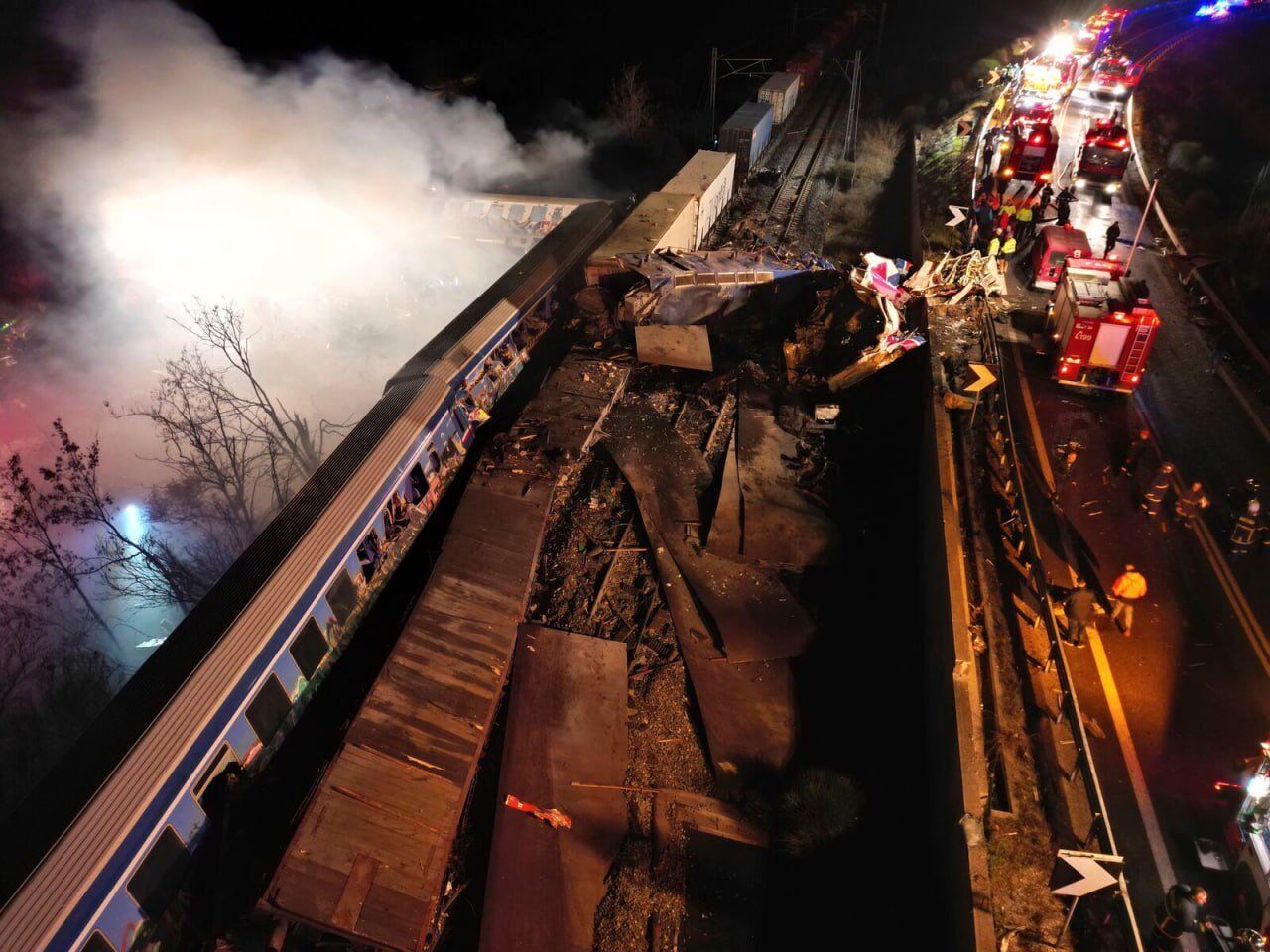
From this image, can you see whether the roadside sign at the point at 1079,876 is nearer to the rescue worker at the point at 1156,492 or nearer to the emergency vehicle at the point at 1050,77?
the rescue worker at the point at 1156,492

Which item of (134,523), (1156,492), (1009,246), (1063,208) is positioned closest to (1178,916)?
(1156,492)

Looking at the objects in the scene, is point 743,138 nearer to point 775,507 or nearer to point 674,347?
point 674,347

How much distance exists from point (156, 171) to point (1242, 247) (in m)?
28.8

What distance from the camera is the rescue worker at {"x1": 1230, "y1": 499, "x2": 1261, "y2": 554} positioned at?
30.3 ft

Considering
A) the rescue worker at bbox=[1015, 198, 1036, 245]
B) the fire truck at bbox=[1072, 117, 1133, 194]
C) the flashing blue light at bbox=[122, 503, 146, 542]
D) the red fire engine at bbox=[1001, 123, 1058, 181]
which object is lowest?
the flashing blue light at bbox=[122, 503, 146, 542]

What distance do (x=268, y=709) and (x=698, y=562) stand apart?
5524mm

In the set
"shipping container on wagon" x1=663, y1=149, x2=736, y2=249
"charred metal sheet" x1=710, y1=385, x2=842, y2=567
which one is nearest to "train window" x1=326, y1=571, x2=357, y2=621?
"charred metal sheet" x1=710, y1=385, x2=842, y2=567

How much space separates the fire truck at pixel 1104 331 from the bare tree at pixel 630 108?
73.2ft

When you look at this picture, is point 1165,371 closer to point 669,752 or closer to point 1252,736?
point 1252,736

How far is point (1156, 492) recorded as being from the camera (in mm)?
10047

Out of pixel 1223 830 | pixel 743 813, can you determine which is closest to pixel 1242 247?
pixel 1223 830

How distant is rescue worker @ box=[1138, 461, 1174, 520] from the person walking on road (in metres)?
2.49

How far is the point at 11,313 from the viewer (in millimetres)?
22906

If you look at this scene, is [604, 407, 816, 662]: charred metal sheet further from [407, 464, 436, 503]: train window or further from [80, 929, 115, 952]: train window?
[80, 929, 115, 952]: train window
